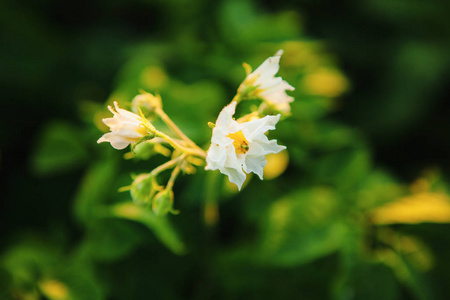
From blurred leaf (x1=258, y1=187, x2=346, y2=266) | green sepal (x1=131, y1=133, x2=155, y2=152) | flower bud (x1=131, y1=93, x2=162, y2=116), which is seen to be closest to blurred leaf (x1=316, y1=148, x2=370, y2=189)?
blurred leaf (x1=258, y1=187, x2=346, y2=266)

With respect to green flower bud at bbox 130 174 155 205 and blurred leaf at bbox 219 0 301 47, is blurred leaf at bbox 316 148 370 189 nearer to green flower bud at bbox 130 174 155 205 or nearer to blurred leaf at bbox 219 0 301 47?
blurred leaf at bbox 219 0 301 47

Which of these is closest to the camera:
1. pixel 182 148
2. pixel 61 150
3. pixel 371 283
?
pixel 182 148

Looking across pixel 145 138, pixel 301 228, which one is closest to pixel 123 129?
pixel 145 138

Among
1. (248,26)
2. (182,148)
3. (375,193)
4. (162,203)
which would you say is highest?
(248,26)

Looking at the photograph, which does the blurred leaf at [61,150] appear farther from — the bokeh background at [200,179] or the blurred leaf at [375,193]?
the blurred leaf at [375,193]

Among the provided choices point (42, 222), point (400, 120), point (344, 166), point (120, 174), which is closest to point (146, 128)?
point (120, 174)

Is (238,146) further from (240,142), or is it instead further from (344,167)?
(344,167)

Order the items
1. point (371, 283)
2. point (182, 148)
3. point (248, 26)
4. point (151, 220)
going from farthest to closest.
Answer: point (248, 26), point (371, 283), point (151, 220), point (182, 148)
